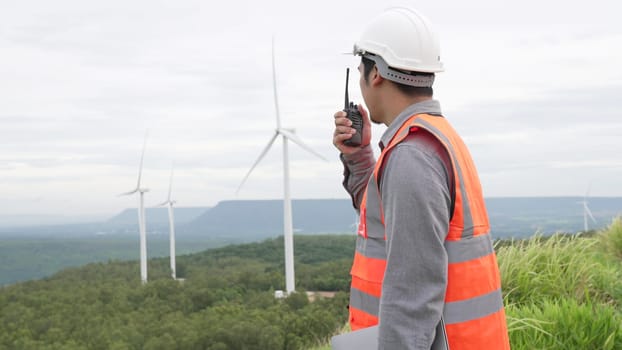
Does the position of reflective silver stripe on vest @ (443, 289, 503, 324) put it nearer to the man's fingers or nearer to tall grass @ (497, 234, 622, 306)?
the man's fingers

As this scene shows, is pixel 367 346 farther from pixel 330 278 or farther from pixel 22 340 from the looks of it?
pixel 330 278

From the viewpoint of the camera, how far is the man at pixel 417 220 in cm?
248

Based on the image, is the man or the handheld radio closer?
the man

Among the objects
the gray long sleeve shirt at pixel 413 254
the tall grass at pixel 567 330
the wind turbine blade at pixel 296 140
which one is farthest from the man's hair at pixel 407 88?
the wind turbine blade at pixel 296 140

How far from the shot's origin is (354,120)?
11.0 feet

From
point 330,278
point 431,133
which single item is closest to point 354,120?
point 431,133

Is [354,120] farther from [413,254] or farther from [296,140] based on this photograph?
[296,140]

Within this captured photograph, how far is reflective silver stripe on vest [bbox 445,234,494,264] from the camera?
8.57ft

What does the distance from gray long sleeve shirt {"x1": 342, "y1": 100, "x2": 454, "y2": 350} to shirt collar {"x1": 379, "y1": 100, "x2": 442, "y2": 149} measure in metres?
0.27

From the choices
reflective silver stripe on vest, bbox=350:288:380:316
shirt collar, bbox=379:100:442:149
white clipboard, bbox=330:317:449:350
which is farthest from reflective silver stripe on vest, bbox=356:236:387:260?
shirt collar, bbox=379:100:442:149

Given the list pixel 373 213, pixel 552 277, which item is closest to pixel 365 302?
pixel 373 213

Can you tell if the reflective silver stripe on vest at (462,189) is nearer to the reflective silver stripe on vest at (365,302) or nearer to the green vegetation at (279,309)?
the reflective silver stripe on vest at (365,302)

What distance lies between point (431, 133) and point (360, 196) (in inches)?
40.1

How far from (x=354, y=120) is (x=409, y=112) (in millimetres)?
603
